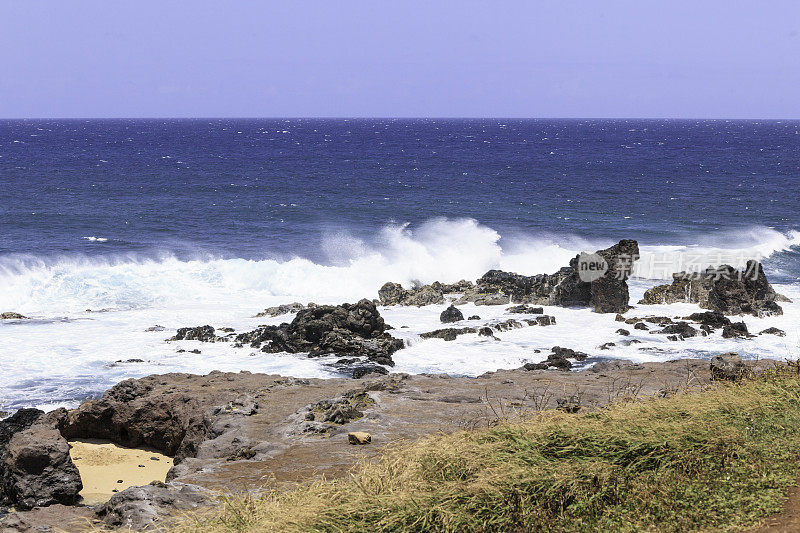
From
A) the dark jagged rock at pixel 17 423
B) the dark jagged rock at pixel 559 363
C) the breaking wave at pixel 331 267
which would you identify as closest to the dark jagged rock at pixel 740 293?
the breaking wave at pixel 331 267

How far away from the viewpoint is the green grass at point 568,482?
19.5ft

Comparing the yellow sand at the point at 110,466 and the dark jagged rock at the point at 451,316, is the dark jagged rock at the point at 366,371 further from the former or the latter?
the dark jagged rock at the point at 451,316

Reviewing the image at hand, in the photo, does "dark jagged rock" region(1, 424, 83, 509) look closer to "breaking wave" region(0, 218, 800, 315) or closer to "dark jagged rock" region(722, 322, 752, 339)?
"dark jagged rock" region(722, 322, 752, 339)

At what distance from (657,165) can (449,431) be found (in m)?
92.8

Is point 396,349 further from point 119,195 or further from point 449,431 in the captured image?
point 119,195

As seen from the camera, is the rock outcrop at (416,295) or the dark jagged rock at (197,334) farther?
the rock outcrop at (416,295)

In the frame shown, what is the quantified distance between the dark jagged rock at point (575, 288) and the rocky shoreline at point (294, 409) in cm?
214

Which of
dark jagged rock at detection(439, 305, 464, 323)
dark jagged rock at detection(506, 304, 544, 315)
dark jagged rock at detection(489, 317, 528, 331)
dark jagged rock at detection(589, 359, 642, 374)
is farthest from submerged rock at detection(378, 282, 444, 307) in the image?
dark jagged rock at detection(589, 359, 642, 374)

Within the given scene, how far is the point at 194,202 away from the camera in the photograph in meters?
56.7

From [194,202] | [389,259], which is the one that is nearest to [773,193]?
Result: [389,259]

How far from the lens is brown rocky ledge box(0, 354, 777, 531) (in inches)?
306

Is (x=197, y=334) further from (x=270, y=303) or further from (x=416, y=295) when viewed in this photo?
(x=416, y=295)

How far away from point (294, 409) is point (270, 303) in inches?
724

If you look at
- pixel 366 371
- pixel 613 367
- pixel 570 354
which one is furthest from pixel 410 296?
pixel 613 367
